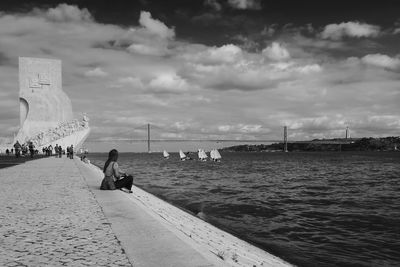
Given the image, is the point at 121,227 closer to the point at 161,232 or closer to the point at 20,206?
the point at 161,232

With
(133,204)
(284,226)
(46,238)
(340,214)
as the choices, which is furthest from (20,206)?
(340,214)

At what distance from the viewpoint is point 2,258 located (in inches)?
177

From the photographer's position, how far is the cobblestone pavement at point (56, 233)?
447 cm

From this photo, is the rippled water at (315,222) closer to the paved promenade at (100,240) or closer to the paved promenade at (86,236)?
the paved promenade at (100,240)

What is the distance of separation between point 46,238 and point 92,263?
1515 mm

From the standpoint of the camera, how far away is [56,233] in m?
5.75

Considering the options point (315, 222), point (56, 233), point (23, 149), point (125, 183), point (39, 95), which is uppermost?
point (39, 95)

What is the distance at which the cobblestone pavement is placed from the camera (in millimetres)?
4469

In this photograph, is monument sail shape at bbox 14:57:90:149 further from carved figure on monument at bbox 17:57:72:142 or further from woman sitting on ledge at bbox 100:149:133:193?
woman sitting on ledge at bbox 100:149:133:193

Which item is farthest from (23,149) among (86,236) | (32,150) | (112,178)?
(86,236)

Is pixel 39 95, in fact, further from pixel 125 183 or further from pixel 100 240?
pixel 100 240

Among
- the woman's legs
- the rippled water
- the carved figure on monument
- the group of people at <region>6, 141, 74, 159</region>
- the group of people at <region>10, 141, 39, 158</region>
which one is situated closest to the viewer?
the rippled water

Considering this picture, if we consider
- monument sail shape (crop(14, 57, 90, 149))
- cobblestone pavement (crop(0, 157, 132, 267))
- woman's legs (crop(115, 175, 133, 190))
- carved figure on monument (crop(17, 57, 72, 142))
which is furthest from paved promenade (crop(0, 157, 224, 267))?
carved figure on monument (crop(17, 57, 72, 142))

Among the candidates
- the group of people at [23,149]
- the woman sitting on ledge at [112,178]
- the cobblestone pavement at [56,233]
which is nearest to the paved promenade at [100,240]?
the cobblestone pavement at [56,233]
